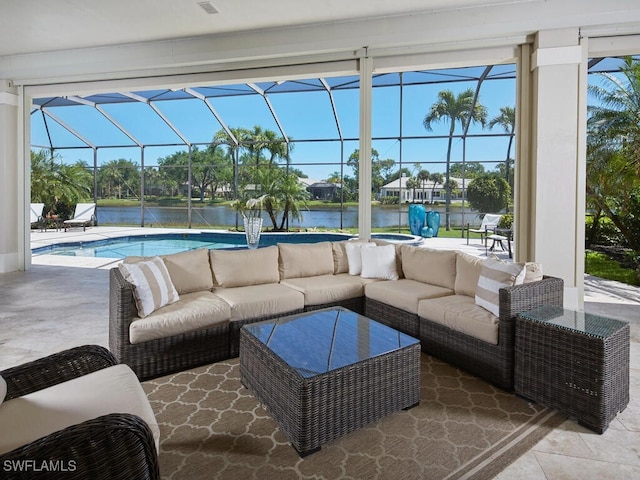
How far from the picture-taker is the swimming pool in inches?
388

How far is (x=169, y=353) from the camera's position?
2869 millimetres

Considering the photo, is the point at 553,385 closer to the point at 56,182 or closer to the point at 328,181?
the point at 328,181

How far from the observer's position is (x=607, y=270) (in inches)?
288

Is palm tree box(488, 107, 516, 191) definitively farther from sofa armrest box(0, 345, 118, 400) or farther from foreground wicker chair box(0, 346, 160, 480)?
foreground wicker chair box(0, 346, 160, 480)

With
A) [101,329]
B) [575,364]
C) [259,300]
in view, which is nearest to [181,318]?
[259,300]

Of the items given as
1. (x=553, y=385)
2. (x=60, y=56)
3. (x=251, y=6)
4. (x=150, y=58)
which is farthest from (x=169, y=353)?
(x=60, y=56)

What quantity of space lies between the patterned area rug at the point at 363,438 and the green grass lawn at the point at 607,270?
5.57 metres

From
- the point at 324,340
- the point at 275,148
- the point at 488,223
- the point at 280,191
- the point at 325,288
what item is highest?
the point at 275,148

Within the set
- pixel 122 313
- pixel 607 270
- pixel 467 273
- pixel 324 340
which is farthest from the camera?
pixel 607 270

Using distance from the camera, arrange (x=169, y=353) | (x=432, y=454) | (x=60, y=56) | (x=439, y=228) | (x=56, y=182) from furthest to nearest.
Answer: (x=56, y=182), (x=439, y=228), (x=60, y=56), (x=169, y=353), (x=432, y=454)

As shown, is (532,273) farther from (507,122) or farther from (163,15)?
(507,122)

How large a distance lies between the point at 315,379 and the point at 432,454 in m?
0.69

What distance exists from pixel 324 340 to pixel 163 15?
4451 mm

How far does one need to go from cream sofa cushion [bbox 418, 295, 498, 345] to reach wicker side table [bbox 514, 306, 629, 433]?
0.20m
